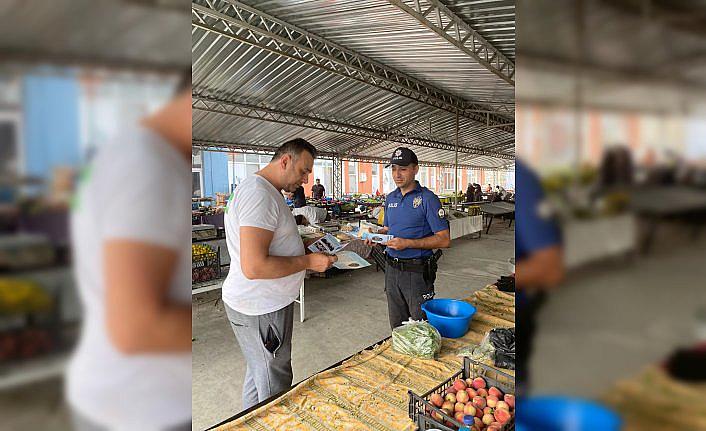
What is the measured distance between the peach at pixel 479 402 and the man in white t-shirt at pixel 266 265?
0.98 m

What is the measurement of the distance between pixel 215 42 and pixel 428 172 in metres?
23.1

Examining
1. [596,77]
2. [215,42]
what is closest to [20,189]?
[596,77]

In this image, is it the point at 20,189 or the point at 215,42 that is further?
the point at 215,42

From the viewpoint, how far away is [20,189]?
26 cm

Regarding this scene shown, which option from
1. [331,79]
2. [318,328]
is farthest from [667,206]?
[331,79]

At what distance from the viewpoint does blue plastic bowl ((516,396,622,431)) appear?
0.33 metres

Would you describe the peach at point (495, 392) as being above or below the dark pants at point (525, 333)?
below

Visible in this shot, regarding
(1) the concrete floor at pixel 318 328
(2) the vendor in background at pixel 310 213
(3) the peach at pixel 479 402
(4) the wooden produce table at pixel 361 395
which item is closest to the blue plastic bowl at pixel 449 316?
(4) the wooden produce table at pixel 361 395

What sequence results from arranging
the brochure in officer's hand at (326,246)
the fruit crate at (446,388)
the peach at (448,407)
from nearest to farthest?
the fruit crate at (446,388) → the peach at (448,407) → the brochure in officer's hand at (326,246)

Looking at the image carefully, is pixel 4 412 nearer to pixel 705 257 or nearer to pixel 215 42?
pixel 705 257

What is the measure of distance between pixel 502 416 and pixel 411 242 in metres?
1.46

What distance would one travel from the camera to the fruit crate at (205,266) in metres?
4.66

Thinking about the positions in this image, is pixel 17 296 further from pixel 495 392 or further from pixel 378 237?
pixel 378 237

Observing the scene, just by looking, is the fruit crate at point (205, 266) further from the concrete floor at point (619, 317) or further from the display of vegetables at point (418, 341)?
the concrete floor at point (619, 317)
